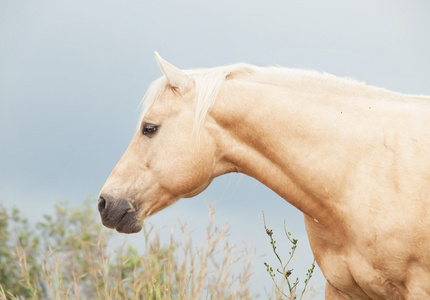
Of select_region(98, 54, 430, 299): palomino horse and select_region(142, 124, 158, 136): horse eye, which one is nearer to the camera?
select_region(98, 54, 430, 299): palomino horse

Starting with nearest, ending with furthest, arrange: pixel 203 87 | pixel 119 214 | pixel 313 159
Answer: pixel 313 159
pixel 203 87
pixel 119 214

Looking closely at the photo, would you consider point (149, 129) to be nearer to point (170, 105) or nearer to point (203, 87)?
point (170, 105)

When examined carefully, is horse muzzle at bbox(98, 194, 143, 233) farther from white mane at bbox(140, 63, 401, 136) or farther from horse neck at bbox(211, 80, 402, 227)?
horse neck at bbox(211, 80, 402, 227)

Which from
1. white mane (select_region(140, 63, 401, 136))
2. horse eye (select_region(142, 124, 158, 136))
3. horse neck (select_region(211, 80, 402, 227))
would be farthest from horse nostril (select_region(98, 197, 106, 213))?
horse neck (select_region(211, 80, 402, 227))

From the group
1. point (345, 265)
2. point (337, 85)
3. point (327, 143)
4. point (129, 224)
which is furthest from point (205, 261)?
point (337, 85)

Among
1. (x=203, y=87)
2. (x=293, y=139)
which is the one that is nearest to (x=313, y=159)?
(x=293, y=139)

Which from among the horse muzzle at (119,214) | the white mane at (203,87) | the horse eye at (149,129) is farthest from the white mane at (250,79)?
the horse muzzle at (119,214)

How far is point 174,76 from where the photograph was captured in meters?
3.40

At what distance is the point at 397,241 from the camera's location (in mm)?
3023

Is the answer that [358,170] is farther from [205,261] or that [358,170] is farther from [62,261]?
[62,261]

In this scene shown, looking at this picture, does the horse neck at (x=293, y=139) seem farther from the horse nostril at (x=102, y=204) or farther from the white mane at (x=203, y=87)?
the horse nostril at (x=102, y=204)

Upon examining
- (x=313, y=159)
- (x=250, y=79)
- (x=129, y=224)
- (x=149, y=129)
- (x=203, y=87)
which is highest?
(x=250, y=79)

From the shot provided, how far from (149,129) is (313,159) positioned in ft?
4.10

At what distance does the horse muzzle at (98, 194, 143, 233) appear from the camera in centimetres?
346
